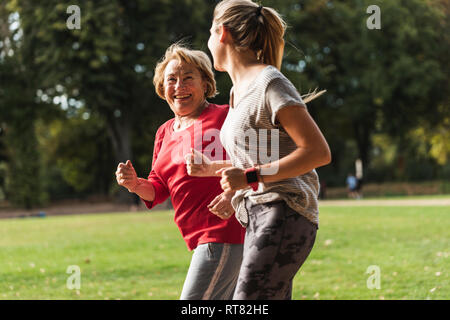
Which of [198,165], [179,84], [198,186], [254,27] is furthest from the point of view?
[179,84]

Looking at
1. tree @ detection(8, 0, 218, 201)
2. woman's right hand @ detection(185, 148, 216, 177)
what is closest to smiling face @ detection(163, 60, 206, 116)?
woman's right hand @ detection(185, 148, 216, 177)

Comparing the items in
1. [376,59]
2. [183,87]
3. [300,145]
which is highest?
[376,59]

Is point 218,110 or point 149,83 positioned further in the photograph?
Result: point 149,83

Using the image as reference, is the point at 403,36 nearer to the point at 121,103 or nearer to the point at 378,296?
the point at 121,103

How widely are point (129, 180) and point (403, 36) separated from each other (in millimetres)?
36953

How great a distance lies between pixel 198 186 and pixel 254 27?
3.24ft

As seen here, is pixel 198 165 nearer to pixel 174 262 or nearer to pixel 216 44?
pixel 216 44

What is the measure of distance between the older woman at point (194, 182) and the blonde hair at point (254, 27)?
0.62 metres

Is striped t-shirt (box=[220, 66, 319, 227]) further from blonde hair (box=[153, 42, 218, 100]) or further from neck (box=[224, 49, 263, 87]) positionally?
blonde hair (box=[153, 42, 218, 100])

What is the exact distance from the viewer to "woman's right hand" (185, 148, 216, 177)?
109 inches

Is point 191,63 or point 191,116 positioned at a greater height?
point 191,63

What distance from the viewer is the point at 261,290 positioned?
242cm

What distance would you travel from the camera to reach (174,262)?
1028 cm

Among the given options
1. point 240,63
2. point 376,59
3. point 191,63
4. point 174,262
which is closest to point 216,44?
point 240,63
